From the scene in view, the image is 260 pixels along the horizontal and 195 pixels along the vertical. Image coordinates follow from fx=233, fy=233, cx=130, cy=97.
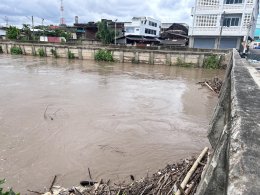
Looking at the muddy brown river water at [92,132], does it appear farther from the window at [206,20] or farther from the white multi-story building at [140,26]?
the white multi-story building at [140,26]

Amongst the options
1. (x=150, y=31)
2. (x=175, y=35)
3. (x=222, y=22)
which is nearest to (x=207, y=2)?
(x=222, y=22)

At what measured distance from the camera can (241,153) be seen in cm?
136

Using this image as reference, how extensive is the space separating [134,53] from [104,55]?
12.5ft

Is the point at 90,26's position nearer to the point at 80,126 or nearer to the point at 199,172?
the point at 80,126

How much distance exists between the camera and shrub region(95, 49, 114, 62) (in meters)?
28.5

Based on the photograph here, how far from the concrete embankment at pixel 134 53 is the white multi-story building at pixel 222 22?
33.5ft

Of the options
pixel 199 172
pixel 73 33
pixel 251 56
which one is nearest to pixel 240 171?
pixel 199 172

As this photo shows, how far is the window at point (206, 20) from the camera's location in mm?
33562

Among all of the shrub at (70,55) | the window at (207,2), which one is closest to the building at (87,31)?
the shrub at (70,55)

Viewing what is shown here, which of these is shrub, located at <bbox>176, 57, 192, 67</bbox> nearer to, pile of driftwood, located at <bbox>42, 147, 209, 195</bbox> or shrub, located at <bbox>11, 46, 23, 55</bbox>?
pile of driftwood, located at <bbox>42, 147, 209, 195</bbox>

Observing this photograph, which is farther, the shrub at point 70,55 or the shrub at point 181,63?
the shrub at point 70,55

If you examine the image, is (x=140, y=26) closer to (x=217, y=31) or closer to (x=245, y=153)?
(x=217, y=31)

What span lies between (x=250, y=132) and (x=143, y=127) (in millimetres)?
6273

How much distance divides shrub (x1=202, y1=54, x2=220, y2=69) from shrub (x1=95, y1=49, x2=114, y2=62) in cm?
1097
